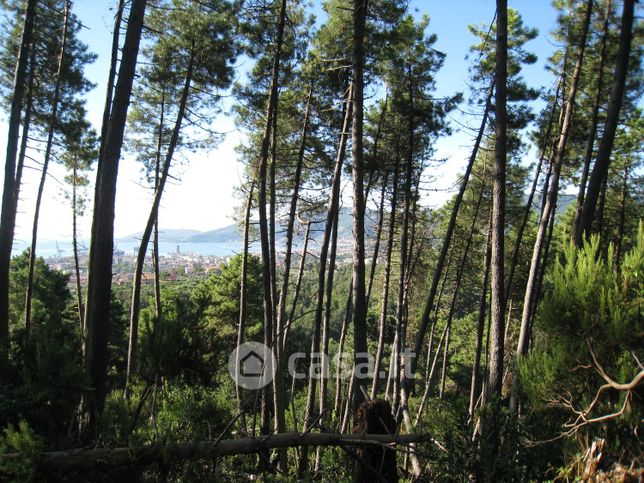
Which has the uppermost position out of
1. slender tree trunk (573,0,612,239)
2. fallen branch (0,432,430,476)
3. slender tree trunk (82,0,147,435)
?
slender tree trunk (573,0,612,239)

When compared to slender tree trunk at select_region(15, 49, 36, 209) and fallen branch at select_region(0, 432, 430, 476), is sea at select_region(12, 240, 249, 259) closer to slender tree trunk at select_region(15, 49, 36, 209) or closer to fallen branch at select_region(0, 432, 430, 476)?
slender tree trunk at select_region(15, 49, 36, 209)

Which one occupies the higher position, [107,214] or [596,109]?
[596,109]

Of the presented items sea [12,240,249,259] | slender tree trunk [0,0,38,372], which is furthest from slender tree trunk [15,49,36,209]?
sea [12,240,249,259]

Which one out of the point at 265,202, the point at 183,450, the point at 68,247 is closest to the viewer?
the point at 183,450

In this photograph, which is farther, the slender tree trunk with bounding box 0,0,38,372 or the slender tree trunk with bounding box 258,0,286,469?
the slender tree trunk with bounding box 258,0,286,469

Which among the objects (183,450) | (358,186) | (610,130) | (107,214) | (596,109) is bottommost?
(183,450)

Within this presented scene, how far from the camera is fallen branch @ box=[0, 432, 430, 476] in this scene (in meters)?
2.54

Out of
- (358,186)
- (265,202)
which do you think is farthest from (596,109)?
(265,202)

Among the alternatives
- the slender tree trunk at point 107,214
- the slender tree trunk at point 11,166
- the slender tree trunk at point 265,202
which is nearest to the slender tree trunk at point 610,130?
the slender tree trunk at point 265,202

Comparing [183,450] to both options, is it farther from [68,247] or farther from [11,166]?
[68,247]

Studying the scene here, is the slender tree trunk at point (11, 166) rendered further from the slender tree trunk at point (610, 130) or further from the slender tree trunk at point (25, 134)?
the slender tree trunk at point (610, 130)

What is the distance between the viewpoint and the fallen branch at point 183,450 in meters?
2.54

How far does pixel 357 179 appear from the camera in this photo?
5945 mm

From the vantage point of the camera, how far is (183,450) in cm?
287
